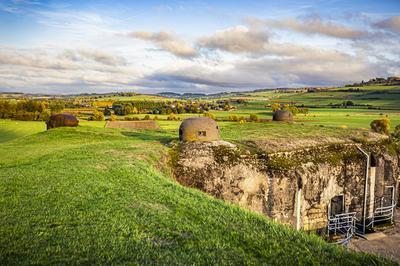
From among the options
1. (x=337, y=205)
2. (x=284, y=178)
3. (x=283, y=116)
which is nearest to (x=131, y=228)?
(x=284, y=178)

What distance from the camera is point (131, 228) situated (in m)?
7.29

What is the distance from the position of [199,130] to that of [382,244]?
14.7 meters

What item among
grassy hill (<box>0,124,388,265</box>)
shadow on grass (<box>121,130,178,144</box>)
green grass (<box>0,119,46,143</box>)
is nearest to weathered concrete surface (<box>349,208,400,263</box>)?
shadow on grass (<box>121,130,178,144</box>)

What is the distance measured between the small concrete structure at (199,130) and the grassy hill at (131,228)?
928 centimetres

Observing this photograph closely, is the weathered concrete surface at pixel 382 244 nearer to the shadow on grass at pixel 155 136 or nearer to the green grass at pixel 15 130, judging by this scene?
the shadow on grass at pixel 155 136

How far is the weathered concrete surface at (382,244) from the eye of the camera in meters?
20.1

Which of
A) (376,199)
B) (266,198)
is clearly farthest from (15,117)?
(376,199)

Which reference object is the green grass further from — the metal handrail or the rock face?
the metal handrail

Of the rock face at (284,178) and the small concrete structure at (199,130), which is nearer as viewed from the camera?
the rock face at (284,178)

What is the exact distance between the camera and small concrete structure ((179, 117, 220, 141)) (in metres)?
21.5

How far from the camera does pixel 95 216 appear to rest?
26.2 feet

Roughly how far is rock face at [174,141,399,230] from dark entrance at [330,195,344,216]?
0.16 m

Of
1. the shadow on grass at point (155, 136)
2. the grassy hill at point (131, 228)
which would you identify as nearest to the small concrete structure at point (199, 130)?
the shadow on grass at point (155, 136)

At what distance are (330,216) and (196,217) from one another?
58.2ft
